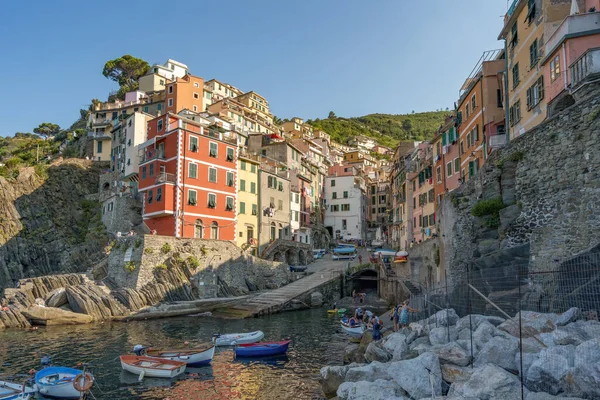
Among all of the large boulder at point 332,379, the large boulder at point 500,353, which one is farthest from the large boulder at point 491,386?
the large boulder at point 332,379

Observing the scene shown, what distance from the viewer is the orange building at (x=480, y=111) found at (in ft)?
113

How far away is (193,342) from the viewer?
29.8 m

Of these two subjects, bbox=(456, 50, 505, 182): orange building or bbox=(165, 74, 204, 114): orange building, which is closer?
bbox=(456, 50, 505, 182): orange building

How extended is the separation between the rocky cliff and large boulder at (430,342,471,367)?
1804 inches

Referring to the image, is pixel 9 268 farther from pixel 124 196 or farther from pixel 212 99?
pixel 212 99

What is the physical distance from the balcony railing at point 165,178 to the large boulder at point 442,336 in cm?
3741

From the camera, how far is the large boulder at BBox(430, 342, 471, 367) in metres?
14.4

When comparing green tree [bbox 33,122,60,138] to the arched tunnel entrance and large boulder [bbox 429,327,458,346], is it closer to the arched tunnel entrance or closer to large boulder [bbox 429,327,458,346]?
the arched tunnel entrance

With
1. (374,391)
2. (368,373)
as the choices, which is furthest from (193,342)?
(374,391)

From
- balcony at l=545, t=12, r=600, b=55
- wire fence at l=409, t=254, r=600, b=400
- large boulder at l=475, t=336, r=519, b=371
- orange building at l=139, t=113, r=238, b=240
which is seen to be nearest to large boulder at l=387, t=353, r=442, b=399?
wire fence at l=409, t=254, r=600, b=400

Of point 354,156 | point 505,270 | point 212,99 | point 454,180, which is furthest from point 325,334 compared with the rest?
point 354,156

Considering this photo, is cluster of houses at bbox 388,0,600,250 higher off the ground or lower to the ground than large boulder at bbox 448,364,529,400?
higher

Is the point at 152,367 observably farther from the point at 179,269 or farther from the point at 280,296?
the point at 280,296

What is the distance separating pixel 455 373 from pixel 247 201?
47281 millimetres
